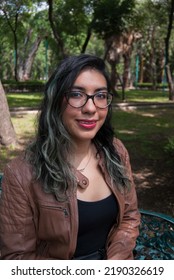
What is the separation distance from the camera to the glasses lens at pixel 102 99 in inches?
71.5

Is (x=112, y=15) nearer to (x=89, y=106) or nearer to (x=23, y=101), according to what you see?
(x=23, y=101)

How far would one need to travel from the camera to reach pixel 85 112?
5.85 feet

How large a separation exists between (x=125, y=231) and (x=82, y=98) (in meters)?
0.80

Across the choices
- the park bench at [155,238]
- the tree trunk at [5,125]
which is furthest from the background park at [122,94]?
the park bench at [155,238]

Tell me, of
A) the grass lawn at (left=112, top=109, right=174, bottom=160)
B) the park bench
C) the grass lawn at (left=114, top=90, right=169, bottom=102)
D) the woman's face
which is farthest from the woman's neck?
the grass lawn at (left=114, top=90, right=169, bottom=102)

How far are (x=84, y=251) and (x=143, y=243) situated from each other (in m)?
1.05

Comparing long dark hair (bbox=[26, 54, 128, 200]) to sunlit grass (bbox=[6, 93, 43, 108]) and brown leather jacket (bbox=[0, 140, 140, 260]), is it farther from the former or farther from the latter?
sunlit grass (bbox=[6, 93, 43, 108])

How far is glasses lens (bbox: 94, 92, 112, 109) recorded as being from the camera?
1.82 m

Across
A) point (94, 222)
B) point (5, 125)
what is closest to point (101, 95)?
point (94, 222)

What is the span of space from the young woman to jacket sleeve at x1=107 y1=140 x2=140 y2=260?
86mm

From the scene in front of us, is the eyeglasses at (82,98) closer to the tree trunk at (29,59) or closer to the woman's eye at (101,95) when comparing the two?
the woman's eye at (101,95)
